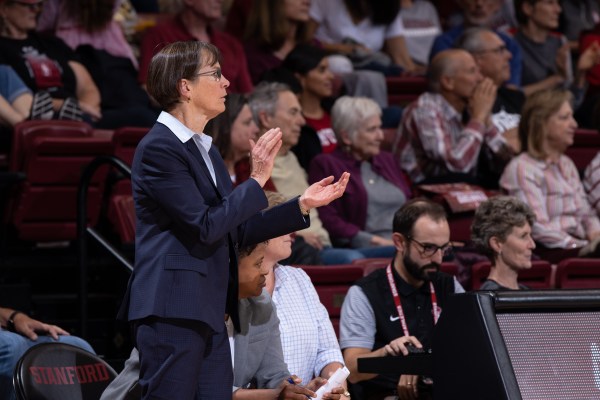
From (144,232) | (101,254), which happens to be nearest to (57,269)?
(101,254)

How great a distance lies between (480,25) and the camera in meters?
8.04

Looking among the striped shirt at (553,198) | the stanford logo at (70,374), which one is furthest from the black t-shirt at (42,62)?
the stanford logo at (70,374)

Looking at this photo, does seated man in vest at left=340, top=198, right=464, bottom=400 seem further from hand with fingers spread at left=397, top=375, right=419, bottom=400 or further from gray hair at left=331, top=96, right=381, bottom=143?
gray hair at left=331, top=96, right=381, bottom=143

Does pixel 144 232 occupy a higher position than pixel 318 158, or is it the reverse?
pixel 144 232

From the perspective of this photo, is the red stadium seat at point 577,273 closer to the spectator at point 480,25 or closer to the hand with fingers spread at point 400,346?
the hand with fingers spread at point 400,346

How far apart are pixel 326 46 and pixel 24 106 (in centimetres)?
238

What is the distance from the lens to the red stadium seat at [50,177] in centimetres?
539

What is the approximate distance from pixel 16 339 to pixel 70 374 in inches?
11.1

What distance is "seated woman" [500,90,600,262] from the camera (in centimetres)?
605

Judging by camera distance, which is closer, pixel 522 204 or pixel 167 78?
pixel 167 78

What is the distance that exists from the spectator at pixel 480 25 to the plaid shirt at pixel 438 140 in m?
1.01

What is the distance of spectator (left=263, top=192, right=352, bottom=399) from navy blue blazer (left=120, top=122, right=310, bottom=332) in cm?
75

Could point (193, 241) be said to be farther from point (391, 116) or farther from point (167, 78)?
point (391, 116)

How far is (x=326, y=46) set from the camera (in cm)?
760
